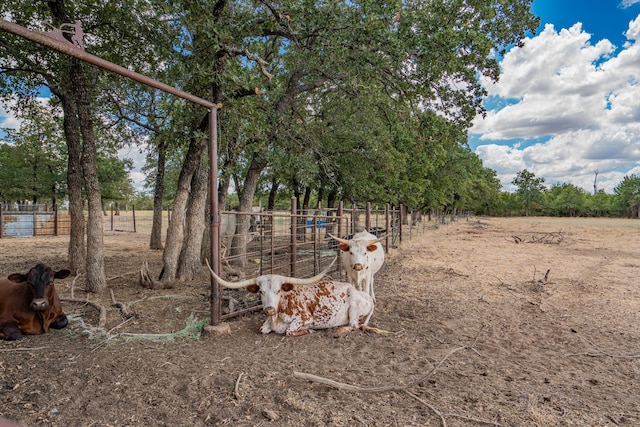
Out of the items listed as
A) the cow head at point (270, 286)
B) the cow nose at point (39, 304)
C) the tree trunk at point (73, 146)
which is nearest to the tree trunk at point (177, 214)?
the tree trunk at point (73, 146)

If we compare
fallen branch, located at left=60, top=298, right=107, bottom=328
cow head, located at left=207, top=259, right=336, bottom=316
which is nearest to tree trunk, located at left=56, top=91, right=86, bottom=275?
fallen branch, located at left=60, top=298, right=107, bottom=328

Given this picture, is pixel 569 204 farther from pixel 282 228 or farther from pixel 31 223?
pixel 31 223

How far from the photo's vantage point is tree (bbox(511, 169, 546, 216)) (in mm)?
74812

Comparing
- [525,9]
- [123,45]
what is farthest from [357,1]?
[123,45]

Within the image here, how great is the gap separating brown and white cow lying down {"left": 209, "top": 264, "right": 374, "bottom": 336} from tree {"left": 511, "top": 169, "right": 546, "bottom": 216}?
267 ft

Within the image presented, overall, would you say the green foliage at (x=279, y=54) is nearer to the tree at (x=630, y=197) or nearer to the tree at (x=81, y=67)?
the tree at (x=81, y=67)

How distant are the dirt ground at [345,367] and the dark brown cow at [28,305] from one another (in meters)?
0.18

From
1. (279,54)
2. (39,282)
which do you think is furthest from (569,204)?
(39,282)

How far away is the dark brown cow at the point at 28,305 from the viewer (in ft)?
14.2

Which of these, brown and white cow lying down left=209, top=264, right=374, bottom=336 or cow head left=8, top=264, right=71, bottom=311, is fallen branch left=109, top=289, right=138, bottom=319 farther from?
brown and white cow lying down left=209, top=264, right=374, bottom=336

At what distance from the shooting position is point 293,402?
291 centimetres

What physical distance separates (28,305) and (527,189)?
86.0 metres

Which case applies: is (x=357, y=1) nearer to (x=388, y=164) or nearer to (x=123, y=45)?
(x=123, y=45)

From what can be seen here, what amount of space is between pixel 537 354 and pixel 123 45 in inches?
344
